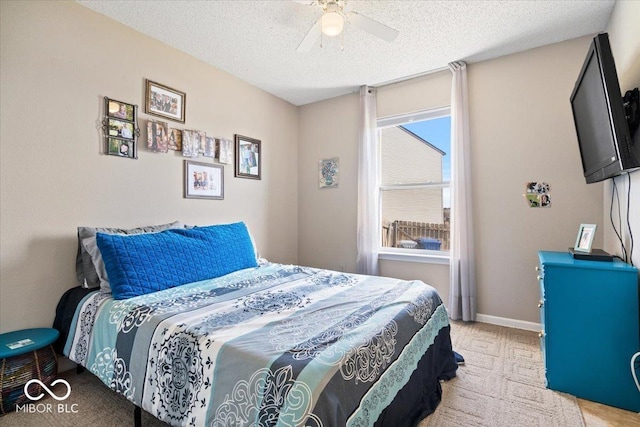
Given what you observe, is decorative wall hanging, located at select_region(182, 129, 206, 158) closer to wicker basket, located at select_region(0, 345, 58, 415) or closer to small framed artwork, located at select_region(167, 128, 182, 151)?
small framed artwork, located at select_region(167, 128, 182, 151)

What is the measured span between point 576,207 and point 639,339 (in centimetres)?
129

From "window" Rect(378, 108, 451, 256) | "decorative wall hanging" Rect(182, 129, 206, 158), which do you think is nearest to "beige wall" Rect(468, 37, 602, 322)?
"window" Rect(378, 108, 451, 256)

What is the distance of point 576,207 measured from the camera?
2.58 meters

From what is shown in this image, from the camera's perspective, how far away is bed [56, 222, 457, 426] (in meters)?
1.04

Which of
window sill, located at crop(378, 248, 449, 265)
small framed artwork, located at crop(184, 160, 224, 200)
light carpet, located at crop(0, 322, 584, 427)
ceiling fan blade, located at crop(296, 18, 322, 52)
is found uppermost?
ceiling fan blade, located at crop(296, 18, 322, 52)

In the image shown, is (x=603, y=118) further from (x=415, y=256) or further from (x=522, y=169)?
(x=415, y=256)

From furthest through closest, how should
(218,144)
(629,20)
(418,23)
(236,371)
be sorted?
1. (218,144)
2. (418,23)
3. (629,20)
4. (236,371)

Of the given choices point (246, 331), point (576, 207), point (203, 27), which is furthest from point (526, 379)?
point (203, 27)

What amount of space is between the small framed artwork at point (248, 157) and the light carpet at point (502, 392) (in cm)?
271

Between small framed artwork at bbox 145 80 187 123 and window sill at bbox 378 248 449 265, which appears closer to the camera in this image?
small framed artwork at bbox 145 80 187 123

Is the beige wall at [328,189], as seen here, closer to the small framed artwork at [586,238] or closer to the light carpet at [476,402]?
the light carpet at [476,402]

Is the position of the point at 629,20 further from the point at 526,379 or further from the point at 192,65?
the point at 192,65

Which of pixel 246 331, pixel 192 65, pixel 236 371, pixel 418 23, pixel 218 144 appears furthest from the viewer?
pixel 218 144

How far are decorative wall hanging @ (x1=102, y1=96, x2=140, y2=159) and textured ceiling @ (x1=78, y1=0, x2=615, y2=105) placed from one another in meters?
0.68
